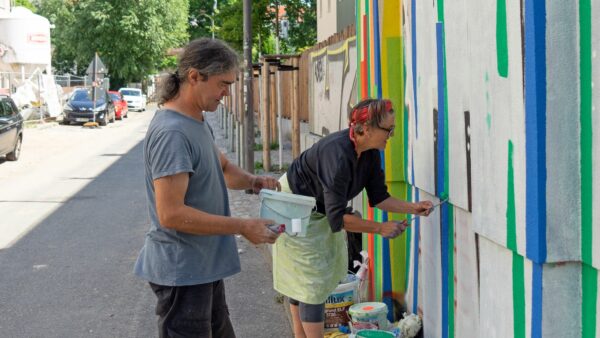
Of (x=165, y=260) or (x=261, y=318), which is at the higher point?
(x=165, y=260)

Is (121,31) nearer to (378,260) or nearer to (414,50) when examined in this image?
(378,260)

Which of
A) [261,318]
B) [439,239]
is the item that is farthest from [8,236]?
[439,239]

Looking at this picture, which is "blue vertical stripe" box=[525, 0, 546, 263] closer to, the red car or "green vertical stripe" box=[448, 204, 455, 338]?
"green vertical stripe" box=[448, 204, 455, 338]

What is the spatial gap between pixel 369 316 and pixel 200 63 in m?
2.27

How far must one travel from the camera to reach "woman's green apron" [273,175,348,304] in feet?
13.8

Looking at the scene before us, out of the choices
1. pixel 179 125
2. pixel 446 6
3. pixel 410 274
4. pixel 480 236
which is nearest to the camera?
pixel 179 125

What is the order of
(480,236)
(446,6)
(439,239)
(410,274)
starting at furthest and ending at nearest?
(410,274)
(439,239)
(446,6)
(480,236)

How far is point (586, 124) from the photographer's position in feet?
8.64

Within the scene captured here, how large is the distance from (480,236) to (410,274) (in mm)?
1548

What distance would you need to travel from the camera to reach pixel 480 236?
346 cm

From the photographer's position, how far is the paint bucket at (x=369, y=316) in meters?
4.70

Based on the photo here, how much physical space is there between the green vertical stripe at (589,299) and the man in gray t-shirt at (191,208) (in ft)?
3.99

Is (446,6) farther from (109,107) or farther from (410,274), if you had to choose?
(109,107)

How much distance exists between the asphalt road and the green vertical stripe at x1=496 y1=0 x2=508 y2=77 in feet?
10.1
